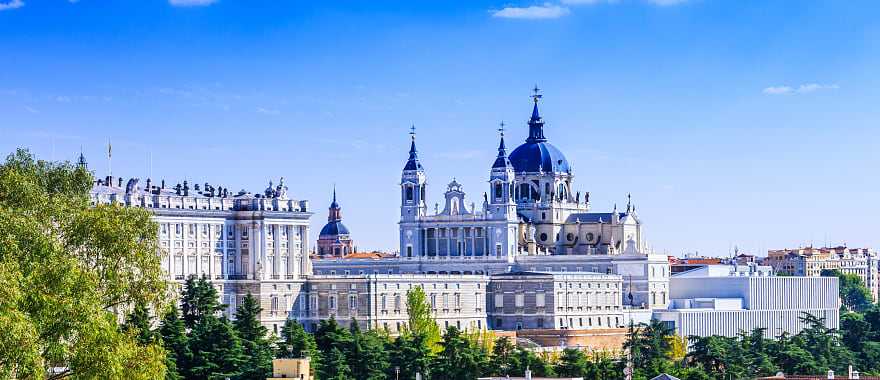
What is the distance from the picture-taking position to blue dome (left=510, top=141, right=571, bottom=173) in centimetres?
16788

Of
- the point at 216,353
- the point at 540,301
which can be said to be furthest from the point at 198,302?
the point at 540,301

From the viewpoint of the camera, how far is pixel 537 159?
16788cm

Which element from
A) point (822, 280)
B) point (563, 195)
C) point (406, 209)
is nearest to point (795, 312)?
point (822, 280)

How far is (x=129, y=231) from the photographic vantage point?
67.8 meters

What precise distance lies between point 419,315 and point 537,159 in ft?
122

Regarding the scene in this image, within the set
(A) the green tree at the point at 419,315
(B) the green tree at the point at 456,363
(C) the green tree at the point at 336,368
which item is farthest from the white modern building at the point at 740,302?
(C) the green tree at the point at 336,368

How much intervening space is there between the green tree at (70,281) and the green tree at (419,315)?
53.4m

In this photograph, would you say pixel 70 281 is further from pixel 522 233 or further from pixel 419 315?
pixel 522 233

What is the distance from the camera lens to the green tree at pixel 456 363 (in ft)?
348

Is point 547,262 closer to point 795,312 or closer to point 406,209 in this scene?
point 406,209

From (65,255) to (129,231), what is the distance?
3983 mm

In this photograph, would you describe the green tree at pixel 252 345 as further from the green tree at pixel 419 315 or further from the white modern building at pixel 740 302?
the white modern building at pixel 740 302

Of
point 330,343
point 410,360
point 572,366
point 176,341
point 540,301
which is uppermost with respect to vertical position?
point 176,341

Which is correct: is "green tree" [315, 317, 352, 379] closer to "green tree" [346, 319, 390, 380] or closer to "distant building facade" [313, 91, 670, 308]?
"green tree" [346, 319, 390, 380]
